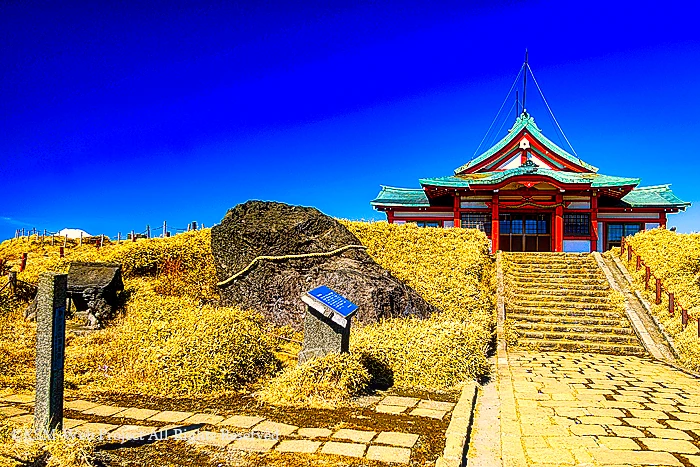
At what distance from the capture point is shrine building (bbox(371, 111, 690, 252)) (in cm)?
1941

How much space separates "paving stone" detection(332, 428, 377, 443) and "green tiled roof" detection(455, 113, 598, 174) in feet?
63.4

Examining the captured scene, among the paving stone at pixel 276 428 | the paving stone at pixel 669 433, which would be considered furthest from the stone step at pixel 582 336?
the paving stone at pixel 276 428

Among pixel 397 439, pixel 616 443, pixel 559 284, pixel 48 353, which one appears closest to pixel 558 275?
pixel 559 284

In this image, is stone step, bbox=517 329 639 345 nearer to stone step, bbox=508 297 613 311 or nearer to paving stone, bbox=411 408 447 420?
stone step, bbox=508 297 613 311

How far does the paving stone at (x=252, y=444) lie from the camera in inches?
169

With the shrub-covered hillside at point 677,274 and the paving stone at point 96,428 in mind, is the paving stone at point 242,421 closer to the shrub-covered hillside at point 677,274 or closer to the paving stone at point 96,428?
the paving stone at point 96,428

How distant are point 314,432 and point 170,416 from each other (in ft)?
5.44

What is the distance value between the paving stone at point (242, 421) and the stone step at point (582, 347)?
275 inches

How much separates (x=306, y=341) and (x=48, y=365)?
122 inches

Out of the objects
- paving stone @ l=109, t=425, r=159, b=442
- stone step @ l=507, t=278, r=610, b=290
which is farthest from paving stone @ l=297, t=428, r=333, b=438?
stone step @ l=507, t=278, r=610, b=290

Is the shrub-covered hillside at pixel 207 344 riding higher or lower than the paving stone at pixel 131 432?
higher

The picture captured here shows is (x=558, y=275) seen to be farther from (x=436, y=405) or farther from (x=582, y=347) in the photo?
(x=436, y=405)

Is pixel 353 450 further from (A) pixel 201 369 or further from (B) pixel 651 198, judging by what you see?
(B) pixel 651 198

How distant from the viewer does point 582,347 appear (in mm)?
10258
